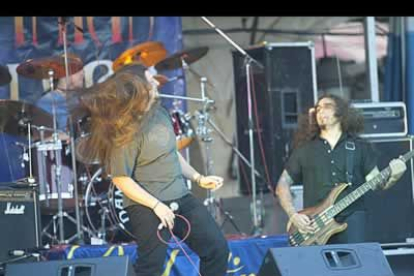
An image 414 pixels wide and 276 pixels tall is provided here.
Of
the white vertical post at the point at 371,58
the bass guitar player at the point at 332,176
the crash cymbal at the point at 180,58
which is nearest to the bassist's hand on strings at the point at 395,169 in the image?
the bass guitar player at the point at 332,176

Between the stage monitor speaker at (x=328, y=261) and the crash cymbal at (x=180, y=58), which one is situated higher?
the crash cymbal at (x=180, y=58)

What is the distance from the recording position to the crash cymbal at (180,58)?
6.95m

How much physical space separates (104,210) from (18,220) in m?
1.48

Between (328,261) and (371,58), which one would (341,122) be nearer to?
(328,261)

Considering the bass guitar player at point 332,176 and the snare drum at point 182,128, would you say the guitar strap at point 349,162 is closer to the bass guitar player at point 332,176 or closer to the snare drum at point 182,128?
the bass guitar player at point 332,176

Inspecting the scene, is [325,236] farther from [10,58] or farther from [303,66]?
[10,58]

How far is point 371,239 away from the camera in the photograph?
6.23 meters

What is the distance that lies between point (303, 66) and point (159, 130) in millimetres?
2522

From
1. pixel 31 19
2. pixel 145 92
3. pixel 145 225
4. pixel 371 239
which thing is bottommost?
pixel 371 239

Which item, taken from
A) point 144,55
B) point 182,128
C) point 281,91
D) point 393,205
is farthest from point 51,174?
point 393,205

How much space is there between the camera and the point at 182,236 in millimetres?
4977

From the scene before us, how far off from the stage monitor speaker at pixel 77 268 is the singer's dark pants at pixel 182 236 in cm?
50

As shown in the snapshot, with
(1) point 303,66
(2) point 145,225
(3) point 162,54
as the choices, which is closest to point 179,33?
(3) point 162,54

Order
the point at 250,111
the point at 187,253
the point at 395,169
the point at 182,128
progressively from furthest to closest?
the point at 250,111
the point at 182,128
the point at 187,253
the point at 395,169
